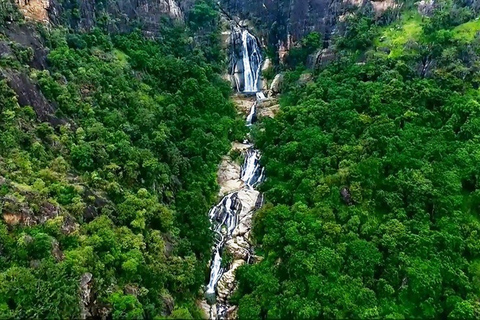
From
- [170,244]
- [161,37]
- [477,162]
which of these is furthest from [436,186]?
[161,37]

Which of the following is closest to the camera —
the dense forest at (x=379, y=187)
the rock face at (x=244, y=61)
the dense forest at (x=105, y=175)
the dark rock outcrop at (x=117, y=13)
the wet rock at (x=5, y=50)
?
the dense forest at (x=105, y=175)

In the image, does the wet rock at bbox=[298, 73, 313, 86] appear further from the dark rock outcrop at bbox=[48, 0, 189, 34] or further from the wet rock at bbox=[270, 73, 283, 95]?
the dark rock outcrop at bbox=[48, 0, 189, 34]

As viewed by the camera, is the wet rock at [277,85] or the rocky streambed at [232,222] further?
the wet rock at [277,85]

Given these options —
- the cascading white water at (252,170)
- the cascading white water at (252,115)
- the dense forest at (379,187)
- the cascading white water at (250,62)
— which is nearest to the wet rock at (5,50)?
the cascading white water at (252,170)

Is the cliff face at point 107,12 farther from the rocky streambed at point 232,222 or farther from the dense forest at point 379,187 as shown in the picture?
the dense forest at point 379,187

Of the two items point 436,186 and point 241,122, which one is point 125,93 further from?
point 436,186

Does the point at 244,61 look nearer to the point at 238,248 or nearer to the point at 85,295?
the point at 238,248
